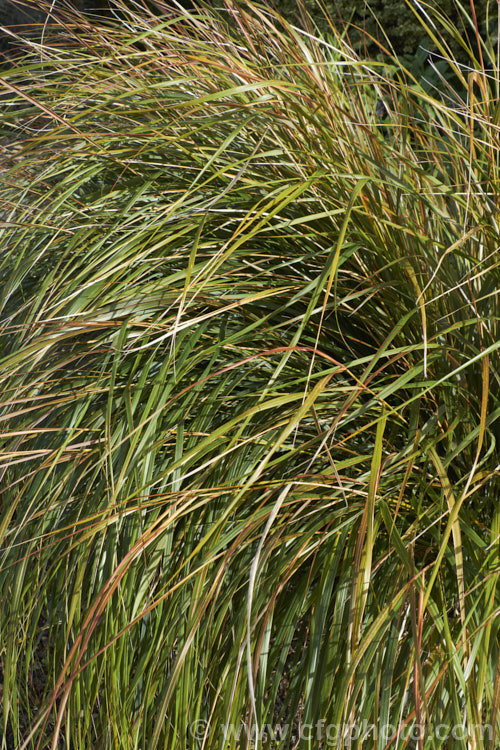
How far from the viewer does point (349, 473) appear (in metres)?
1.13

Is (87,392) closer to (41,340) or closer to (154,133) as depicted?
(41,340)

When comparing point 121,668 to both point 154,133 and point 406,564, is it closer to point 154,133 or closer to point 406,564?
point 406,564

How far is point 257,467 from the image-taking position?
930 millimetres

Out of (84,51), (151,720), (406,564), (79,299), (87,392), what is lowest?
(151,720)

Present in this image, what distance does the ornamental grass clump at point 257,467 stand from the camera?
0.88 metres

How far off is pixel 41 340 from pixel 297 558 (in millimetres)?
552

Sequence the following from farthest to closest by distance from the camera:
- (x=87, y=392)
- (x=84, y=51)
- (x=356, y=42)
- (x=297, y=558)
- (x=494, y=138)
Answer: (x=356, y=42), (x=84, y=51), (x=494, y=138), (x=87, y=392), (x=297, y=558)

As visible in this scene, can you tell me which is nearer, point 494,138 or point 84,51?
point 494,138

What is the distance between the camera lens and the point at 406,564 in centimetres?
83

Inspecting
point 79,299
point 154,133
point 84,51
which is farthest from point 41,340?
point 84,51

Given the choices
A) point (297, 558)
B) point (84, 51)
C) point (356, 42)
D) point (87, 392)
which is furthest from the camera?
point (356, 42)

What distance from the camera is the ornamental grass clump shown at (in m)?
0.88

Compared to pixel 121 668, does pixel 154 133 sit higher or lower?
higher

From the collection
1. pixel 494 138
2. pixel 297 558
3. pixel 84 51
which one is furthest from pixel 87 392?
pixel 84 51
